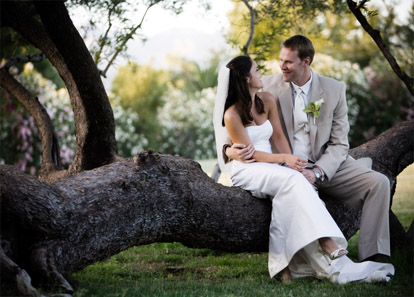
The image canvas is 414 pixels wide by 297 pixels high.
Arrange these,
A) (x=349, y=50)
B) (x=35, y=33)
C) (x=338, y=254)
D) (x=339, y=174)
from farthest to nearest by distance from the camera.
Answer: (x=349, y=50) < (x=35, y=33) < (x=339, y=174) < (x=338, y=254)

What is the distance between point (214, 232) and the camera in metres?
4.53

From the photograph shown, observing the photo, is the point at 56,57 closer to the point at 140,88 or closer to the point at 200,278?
the point at 200,278

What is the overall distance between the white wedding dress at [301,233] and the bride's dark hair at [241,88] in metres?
0.55

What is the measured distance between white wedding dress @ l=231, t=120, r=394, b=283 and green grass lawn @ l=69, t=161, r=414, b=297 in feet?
0.31

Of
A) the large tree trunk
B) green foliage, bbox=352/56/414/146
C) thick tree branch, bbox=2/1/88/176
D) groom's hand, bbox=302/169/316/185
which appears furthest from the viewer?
green foliage, bbox=352/56/414/146

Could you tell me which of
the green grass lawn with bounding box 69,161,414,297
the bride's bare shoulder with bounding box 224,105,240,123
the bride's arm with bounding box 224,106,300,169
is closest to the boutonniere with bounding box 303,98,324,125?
the bride's arm with bounding box 224,106,300,169

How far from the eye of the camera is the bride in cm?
432

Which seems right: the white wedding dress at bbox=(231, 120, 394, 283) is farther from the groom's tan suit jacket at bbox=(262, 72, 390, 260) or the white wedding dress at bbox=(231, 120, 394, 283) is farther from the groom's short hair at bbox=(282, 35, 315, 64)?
the groom's short hair at bbox=(282, 35, 315, 64)

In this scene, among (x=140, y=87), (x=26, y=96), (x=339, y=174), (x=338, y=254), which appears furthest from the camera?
(x=140, y=87)

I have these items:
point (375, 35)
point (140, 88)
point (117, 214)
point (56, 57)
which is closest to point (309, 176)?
point (375, 35)

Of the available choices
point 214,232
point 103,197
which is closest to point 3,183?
point 103,197

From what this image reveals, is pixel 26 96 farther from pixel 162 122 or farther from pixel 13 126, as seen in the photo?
pixel 162 122

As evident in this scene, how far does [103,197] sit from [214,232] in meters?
1.00

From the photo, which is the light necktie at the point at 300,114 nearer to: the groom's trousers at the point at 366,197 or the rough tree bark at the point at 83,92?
the groom's trousers at the point at 366,197
